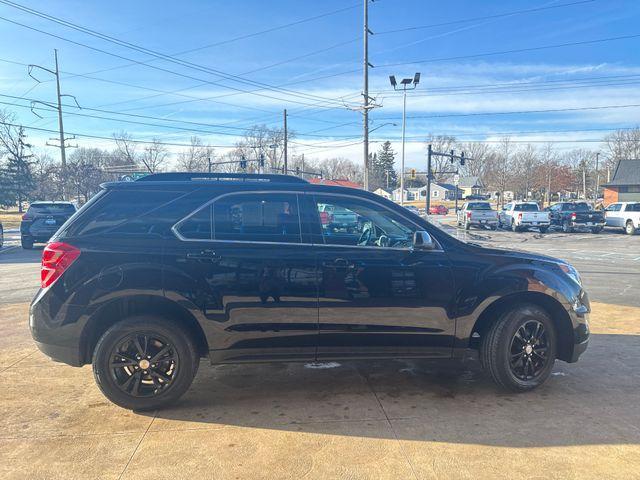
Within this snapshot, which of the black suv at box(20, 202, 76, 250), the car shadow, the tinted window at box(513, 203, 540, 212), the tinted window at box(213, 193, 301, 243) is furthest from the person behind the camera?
the tinted window at box(513, 203, 540, 212)

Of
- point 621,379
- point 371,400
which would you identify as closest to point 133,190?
point 371,400

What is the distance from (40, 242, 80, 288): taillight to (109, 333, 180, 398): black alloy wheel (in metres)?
0.73

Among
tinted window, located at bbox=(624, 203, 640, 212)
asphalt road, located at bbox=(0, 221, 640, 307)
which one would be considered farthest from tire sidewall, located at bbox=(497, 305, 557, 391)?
tinted window, located at bbox=(624, 203, 640, 212)

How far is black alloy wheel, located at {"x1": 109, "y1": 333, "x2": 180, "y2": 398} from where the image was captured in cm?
361

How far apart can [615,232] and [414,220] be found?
2958cm

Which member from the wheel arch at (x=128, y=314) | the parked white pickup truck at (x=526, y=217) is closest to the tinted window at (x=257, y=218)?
the wheel arch at (x=128, y=314)

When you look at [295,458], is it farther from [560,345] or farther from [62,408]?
[560,345]

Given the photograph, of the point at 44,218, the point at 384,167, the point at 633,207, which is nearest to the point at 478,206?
the point at 633,207

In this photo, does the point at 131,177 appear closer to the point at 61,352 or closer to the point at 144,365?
the point at 61,352

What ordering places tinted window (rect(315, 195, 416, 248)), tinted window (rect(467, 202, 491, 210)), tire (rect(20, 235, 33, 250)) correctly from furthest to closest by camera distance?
tinted window (rect(467, 202, 491, 210)) → tire (rect(20, 235, 33, 250)) → tinted window (rect(315, 195, 416, 248))

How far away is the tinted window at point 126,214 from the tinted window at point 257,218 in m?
0.42

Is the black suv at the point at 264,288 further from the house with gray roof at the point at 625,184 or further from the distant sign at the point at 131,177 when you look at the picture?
the house with gray roof at the point at 625,184

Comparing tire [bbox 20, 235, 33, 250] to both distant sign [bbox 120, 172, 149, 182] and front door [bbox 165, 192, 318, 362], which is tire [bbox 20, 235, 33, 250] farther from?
front door [bbox 165, 192, 318, 362]

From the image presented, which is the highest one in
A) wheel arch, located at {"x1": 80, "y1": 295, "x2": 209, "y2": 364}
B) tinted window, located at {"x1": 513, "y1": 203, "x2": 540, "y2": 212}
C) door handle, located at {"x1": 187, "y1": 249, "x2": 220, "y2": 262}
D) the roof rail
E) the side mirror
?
the roof rail
